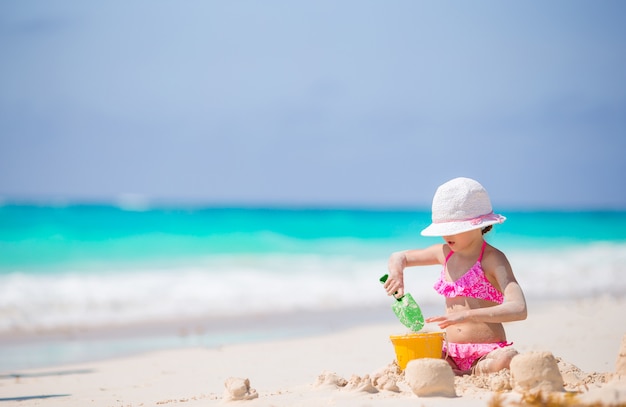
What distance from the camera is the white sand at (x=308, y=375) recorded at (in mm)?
3762

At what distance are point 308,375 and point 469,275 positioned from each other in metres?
1.69

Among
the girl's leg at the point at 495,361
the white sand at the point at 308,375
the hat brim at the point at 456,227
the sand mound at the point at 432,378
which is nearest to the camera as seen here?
the sand mound at the point at 432,378

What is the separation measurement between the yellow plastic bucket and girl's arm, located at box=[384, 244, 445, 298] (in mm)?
242

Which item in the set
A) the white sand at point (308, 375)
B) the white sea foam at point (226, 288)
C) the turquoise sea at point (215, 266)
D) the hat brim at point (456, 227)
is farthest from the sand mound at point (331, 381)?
the white sea foam at point (226, 288)

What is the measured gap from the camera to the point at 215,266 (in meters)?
15.3

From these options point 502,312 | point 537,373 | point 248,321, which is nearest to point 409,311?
point 502,312

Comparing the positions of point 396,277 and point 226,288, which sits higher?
point 226,288

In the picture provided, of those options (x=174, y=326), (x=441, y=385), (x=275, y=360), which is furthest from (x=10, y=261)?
(x=441, y=385)

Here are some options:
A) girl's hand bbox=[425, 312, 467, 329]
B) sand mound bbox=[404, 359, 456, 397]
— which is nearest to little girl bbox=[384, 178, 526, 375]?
girl's hand bbox=[425, 312, 467, 329]

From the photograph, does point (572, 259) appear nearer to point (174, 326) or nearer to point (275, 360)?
point (174, 326)

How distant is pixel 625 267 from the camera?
14.4 meters

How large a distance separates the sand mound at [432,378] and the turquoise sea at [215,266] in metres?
4.05

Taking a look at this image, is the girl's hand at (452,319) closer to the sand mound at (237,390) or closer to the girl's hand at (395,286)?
the girl's hand at (395,286)

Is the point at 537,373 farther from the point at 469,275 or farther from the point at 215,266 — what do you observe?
the point at 215,266
